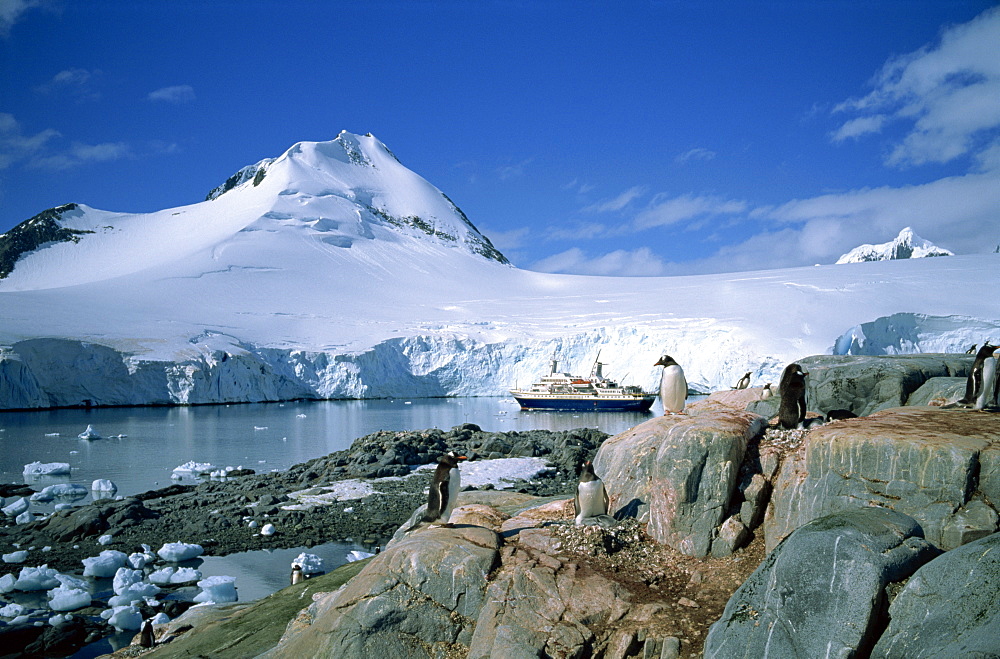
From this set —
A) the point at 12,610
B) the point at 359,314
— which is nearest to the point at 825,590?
the point at 12,610

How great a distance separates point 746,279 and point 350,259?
42.1m

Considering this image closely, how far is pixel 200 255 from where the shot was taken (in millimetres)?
69625

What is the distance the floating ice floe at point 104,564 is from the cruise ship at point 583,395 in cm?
3246

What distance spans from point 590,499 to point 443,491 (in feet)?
4.56

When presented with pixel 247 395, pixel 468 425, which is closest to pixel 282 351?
pixel 247 395

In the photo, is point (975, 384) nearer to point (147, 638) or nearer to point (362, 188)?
point (147, 638)

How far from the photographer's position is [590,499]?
21.3 ft

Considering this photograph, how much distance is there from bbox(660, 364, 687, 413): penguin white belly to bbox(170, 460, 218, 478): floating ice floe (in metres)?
16.8

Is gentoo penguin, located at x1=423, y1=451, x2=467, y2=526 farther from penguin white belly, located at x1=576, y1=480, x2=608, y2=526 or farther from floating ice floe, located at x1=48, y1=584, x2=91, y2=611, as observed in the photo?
floating ice floe, located at x1=48, y1=584, x2=91, y2=611

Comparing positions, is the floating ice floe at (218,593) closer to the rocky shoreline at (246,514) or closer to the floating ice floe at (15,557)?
the rocky shoreline at (246,514)

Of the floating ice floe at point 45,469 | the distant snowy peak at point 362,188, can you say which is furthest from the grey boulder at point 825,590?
the distant snowy peak at point 362,188

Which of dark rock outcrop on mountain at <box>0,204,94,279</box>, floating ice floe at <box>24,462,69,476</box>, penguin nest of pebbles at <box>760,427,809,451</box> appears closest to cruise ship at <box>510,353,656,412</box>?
floating ice floe at <box>24,462,69,476</box>

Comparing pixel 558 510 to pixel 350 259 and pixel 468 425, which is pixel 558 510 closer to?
pixel 468 425

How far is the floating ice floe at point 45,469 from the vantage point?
2050 centimetres
